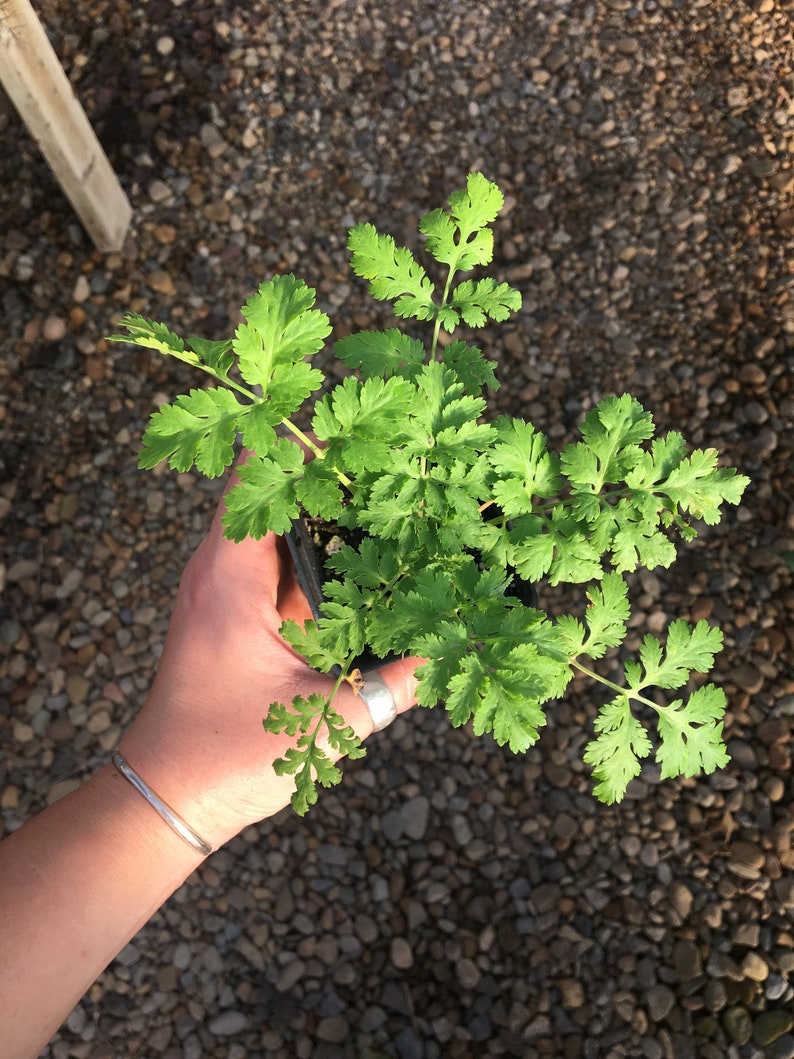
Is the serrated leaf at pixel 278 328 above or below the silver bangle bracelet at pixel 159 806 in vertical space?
above

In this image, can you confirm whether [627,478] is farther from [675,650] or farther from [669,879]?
[669,879]

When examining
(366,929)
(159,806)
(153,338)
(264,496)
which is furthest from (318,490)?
(366,929)

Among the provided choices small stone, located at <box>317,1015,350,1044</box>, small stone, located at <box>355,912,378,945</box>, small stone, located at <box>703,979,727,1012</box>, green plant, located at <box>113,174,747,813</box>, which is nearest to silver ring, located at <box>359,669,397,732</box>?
green plant, located at <box>113,174,747,813</box>

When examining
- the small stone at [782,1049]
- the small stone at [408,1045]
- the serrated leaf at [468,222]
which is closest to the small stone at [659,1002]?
the small stone at [782,1049]

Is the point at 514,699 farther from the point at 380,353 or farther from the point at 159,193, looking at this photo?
the point at 159,193

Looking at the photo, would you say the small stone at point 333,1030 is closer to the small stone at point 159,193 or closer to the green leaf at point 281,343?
the green leaf at point 281,343

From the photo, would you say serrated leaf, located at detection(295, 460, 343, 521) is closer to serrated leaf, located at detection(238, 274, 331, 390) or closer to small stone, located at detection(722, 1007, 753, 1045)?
serrated leaf, located at detection(238, 274, 331, 390)

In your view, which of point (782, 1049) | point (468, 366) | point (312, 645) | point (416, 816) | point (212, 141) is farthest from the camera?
point (212, 141)
